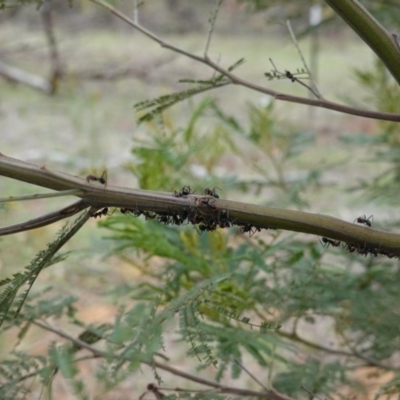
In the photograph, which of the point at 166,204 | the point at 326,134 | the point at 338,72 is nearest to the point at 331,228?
the point at 166,204

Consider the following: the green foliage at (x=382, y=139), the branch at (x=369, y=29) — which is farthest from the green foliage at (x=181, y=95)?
the green foliage at (x=382, y=139)

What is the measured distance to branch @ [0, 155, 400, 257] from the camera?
0.86ft

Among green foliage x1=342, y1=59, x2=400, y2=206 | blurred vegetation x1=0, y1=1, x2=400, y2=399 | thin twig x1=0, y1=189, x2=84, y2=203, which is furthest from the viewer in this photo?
green foliage x1=342, y1=59, x2=400, y2=206

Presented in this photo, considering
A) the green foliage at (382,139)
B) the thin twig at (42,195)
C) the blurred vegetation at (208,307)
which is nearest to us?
the thin twig at (42,195)

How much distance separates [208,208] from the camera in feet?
0.94

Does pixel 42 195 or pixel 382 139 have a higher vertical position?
pixel 382 139

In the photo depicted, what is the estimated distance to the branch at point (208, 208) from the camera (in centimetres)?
26

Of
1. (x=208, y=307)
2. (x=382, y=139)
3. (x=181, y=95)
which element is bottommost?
(x=208, y=307)

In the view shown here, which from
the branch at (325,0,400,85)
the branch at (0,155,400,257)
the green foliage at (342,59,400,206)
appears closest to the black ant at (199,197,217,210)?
the branch at (0,155,400,257)

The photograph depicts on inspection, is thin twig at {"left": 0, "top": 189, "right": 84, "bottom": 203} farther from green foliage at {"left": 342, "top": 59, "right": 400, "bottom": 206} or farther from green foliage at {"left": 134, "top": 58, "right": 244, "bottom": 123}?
green foliage at {"left": 342, "top": 59, "right": 400, "bottom": 206}

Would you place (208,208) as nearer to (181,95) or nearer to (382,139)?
(181,95)

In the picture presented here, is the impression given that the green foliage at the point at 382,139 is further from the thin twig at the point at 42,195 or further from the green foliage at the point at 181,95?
the thin twig at the point at 42,195

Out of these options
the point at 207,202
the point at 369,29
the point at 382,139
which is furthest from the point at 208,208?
the point at 382,139

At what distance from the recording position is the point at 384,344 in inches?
24.0
